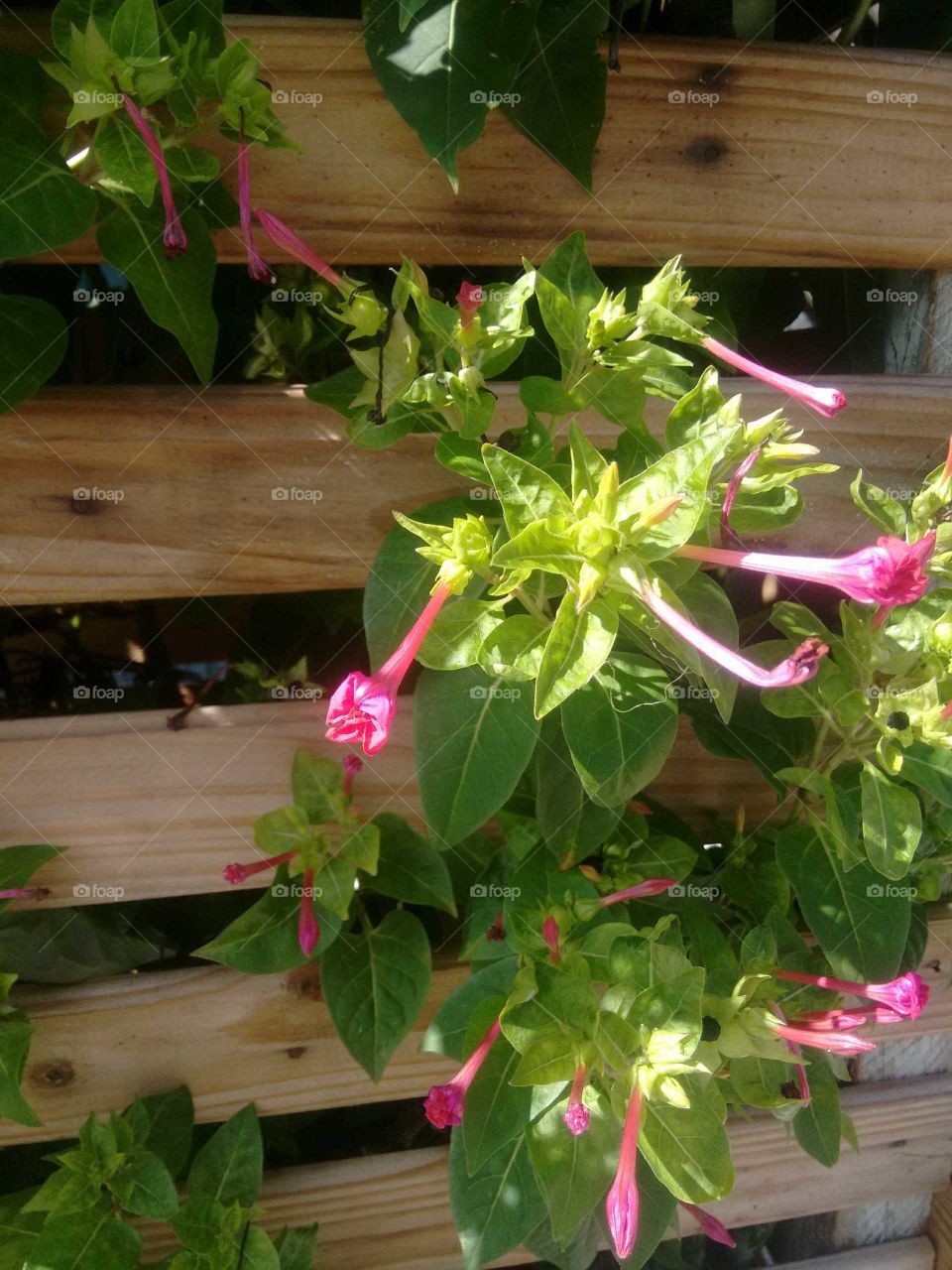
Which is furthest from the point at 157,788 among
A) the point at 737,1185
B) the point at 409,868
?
the point at 737,1185

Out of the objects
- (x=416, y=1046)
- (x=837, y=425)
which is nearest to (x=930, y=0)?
(x=837, y=425)

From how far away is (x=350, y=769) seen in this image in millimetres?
771

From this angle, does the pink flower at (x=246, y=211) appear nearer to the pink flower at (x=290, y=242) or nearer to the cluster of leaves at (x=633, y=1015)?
the pink flower at (x=290, y=242)

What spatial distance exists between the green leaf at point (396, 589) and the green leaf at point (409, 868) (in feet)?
0.69

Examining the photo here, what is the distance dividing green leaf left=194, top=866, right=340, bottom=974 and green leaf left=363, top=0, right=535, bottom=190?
0.54m

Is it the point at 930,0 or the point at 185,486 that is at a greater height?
the point at 930,0

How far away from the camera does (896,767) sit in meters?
0.65

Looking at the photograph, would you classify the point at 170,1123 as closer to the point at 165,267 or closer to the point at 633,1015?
the point at 633,1015

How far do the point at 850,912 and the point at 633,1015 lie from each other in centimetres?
22

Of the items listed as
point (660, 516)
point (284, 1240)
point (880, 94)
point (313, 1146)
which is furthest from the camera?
point (313, 1146)

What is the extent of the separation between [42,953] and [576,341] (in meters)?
0.64

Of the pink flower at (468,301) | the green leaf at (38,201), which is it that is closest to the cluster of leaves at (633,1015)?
the pink flower at (468,301)

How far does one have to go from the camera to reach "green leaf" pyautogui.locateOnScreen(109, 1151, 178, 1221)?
0.78m

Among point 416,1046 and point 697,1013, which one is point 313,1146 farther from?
point 697,1013
